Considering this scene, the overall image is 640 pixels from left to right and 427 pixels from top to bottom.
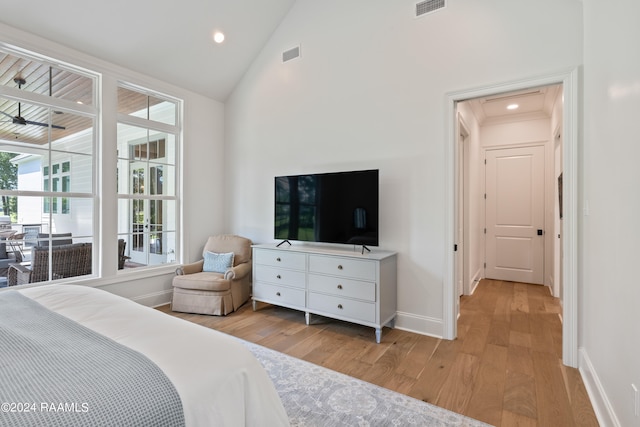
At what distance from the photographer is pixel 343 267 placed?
306 cm

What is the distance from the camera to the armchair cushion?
12.9 ft

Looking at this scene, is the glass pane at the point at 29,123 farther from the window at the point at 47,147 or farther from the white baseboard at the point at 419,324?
the white baseboard at the point at 419,324

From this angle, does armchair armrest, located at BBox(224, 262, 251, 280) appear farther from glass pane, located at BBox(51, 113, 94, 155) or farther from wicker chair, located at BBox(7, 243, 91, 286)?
glass pane, located at BBox(51, 113, 94, 155)

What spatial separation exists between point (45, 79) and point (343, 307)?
3726mm

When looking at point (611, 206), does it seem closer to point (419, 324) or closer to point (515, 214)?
point (419, 324)

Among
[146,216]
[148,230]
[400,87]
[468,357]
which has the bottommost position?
[468,357]

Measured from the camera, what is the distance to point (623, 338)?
59.9 inches

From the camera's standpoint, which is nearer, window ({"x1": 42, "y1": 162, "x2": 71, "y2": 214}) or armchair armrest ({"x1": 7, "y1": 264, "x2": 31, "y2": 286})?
armchair armrest ({"x1": 7, "y1": 264, "x2": 31, "y2": 286})

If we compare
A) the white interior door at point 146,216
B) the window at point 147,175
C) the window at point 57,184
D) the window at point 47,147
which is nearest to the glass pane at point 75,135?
the window at point 47,147

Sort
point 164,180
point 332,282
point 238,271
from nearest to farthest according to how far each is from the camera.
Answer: point 332,282 < point 238,271 < point 164,180

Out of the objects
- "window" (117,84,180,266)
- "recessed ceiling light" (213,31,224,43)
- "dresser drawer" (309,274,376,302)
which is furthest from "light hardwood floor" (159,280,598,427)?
"recessed ceiling light" (213,31,224,43)

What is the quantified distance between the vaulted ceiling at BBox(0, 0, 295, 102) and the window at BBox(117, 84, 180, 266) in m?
0.41

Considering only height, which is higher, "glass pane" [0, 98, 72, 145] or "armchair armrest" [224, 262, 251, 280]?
"glass pane" [0, 98, 72, 145]

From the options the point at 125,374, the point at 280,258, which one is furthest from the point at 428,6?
the point at 125,374
